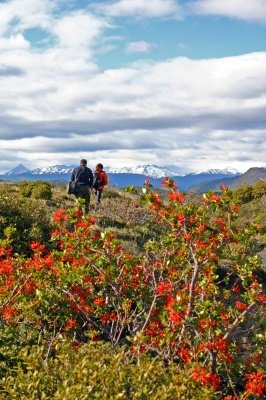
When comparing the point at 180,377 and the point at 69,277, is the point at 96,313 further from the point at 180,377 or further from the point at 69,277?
the point at 180,377

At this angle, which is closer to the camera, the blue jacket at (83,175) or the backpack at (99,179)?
the blue jacket at (83,175)

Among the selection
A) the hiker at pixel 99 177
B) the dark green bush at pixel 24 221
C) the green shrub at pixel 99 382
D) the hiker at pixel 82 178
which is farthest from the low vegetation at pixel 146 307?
the hiker at pixel 99 177

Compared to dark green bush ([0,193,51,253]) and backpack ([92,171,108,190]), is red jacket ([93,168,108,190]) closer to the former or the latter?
backpack ([92,171,108,190])

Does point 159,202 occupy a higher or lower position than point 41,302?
higher

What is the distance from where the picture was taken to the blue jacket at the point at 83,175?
19578 millimetres

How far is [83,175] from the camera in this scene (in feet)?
64.6

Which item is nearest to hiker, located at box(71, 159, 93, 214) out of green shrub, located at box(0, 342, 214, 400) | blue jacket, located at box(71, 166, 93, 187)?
blue jacket, located at box(71, 166, 93, 187)

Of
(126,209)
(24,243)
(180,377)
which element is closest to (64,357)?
(180,377)

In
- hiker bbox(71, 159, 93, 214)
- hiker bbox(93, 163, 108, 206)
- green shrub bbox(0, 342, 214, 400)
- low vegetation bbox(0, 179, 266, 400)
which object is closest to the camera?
green shrub bbox(0, 342, 214, 400)

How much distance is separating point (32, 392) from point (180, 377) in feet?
Result: 4.95

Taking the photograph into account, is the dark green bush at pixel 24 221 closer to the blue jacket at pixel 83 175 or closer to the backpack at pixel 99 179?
the blue jacket at pixel 83 175

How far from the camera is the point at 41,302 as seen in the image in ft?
27.0

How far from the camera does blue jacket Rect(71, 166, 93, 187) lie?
19578mm

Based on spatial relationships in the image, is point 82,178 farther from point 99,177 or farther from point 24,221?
point 24,221
